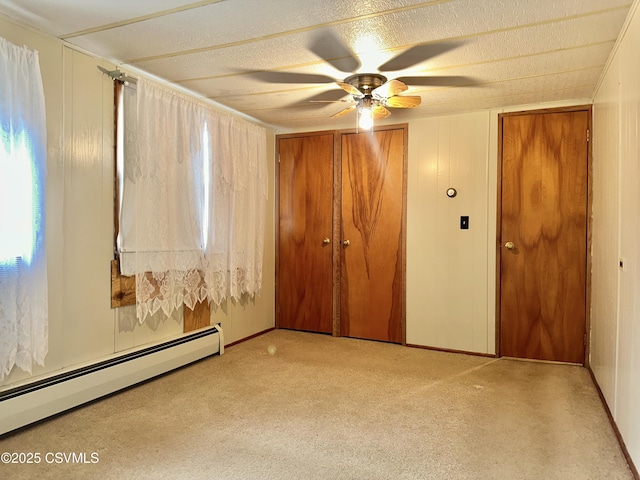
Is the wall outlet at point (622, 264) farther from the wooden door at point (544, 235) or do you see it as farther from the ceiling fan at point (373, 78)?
the ceiling fan at point (373, 78)

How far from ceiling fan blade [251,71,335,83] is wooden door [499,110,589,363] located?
1.66 metres

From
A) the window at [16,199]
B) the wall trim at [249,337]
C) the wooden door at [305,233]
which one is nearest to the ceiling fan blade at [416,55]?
the wooden door at [305,233]

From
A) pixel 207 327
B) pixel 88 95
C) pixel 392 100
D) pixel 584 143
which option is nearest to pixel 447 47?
pixel 392 100

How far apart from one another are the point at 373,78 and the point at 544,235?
191cm

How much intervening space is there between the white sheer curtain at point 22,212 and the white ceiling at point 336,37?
1.09 feet

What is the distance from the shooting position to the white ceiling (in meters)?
1.96

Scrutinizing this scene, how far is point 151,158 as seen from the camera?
2777 millimetres

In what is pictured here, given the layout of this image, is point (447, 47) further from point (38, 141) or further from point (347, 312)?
point (347, 312)

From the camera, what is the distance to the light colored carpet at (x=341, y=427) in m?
1.84

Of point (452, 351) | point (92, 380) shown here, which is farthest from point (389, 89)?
point (92, 380)

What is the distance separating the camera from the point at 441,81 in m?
2.94

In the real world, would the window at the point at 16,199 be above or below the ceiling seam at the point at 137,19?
below

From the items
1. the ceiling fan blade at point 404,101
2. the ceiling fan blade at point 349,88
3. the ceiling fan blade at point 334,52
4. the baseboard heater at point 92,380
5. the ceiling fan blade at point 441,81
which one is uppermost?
the ceiling fan blade at point 441,81

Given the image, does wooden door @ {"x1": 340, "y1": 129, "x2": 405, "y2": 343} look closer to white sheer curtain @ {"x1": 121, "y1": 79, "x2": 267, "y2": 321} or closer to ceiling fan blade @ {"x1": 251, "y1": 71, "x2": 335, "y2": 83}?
white sheer curtain @ {"x1": 121, "y1": 79, "x2": 267, "y2": 321}
